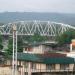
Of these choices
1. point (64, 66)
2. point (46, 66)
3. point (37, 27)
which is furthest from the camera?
point (37, 27)

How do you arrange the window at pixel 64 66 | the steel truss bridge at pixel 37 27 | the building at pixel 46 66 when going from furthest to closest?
the steel truss bridge at pixel 37 27 → the window at pixel 64 66 → the building at pixel 46 66

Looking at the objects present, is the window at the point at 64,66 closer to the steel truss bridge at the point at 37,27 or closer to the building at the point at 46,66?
the building at the point at 46,66

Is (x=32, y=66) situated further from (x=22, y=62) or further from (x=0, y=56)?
(x=0, y=56)

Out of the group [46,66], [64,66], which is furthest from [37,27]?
[46,66]

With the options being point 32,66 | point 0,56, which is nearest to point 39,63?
point 32,66

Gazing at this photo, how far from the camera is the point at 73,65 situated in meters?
29.4

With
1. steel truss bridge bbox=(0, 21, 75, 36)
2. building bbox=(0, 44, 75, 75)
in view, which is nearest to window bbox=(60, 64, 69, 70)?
building bbox=(0, 44, 75, 75)

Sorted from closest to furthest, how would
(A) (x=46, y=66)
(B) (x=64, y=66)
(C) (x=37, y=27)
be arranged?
(A) (x=46, y=66), (B) (x=64, y=66), (C) (x=37, y=27)

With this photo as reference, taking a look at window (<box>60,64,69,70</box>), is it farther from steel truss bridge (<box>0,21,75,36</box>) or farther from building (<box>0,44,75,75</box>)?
steel truss bridge (<box>0,21,75,36</box>)

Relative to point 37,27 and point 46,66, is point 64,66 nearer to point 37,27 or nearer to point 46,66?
point 46,66

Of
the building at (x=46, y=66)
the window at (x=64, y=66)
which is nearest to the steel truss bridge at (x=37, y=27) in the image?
the building at (x=46, y=66)

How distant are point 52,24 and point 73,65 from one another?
97681 millimetres

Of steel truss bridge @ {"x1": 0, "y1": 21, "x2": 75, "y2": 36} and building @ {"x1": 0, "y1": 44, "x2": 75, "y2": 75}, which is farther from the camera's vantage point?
steel truss bridge @ {"x1": 0, "y1": 21, "x2": 75, "y2": 36}

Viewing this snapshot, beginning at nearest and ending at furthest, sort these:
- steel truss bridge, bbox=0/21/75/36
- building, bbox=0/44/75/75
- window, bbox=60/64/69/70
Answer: building, bbox=0/44/75/75, window, bbox=60/64/69/70, steel truss bridge, bbox=0/21/75/36
